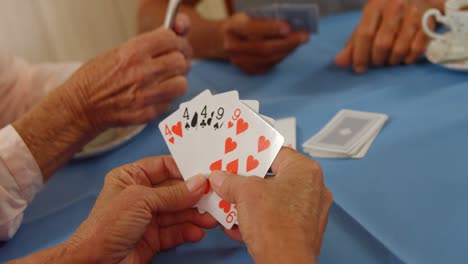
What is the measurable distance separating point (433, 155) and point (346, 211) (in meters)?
0.22

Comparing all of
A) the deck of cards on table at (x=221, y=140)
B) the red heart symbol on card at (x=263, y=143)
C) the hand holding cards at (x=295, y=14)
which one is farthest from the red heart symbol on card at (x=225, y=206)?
the hand holding cards at (x=295, y=14)

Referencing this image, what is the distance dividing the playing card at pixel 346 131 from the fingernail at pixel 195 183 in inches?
11.7

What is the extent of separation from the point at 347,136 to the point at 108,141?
63 cm

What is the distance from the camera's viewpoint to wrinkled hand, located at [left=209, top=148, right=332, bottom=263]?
1.68 ft

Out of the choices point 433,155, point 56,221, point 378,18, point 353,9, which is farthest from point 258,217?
point 353,9

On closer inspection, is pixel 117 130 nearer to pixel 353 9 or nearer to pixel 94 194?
pixel 94 194

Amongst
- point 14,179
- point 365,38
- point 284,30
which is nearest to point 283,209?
point 14,179

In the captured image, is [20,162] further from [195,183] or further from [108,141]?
[195,183]

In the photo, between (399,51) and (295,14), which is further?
(295,14)

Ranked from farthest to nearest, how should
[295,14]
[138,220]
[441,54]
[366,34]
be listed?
[295,14] → [366,34] → [441,54] → [138,220]

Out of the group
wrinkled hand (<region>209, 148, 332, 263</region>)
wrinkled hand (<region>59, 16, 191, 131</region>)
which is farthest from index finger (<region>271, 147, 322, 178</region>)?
wrinkled hand (<region>59, 16, 191, 131</region>)

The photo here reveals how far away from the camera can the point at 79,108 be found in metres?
0.99

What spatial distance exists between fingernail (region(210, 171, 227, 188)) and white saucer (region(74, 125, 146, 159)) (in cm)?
51

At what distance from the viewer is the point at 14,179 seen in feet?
2.91
